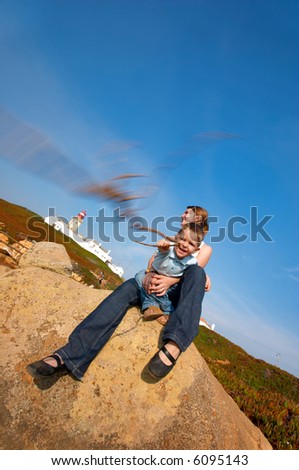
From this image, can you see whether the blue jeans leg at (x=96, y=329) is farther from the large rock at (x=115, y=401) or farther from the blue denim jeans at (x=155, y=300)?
the large rock at (x=115, y=401)

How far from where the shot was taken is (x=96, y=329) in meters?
4.00

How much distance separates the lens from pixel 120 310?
4277mm

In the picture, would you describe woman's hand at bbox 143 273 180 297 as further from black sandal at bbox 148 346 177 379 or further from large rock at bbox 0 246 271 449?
black sandal at bbox 148 346 177 379

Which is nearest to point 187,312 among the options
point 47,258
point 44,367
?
point 44,367

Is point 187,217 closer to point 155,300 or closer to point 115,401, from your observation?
point 155,300

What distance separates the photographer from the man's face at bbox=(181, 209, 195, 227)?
438 centimetres

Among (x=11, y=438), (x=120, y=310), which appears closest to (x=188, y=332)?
(x=120, y=310)

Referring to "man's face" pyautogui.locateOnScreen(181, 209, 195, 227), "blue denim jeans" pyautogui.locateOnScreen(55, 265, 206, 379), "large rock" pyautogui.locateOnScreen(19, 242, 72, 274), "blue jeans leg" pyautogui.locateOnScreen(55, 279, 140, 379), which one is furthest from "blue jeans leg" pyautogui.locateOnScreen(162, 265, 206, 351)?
"large rock" pyautogui.locateOnScreen(19, 242, 72, 274)

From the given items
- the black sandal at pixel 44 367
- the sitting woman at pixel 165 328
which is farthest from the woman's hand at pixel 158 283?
the black sandal at pixel 44 367

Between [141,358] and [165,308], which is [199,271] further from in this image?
[141,358]

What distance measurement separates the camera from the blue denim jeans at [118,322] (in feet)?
12.0

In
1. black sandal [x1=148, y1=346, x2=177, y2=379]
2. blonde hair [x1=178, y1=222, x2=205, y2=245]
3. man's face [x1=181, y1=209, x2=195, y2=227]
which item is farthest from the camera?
man's face [x1=181, y1=209, x2=195, y2=227]

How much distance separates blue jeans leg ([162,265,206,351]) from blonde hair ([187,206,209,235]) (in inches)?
24.6

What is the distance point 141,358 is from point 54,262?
19.8 feet
